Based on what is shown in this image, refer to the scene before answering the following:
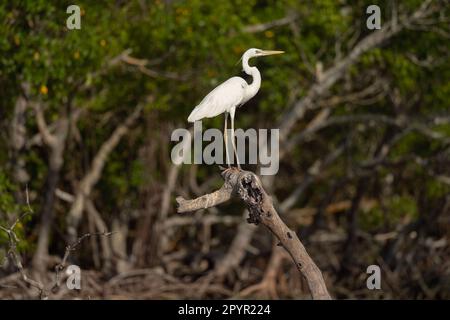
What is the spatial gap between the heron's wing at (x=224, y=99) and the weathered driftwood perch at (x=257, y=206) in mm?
556

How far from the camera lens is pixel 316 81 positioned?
15.4 m

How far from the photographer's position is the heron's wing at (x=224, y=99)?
31.1 feet

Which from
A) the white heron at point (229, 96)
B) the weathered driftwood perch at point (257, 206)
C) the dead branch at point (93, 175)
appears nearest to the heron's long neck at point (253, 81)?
the white heron at point (229, 96)

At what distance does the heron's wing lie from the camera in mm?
9484

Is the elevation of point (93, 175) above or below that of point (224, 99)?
below

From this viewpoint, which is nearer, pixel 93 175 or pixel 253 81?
pixel 253 81

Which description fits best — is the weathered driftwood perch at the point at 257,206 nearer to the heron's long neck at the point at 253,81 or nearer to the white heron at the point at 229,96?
the white heron at the point at 229,96

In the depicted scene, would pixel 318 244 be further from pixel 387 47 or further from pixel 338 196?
pixel 387 47

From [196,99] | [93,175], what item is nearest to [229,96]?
[196,99]

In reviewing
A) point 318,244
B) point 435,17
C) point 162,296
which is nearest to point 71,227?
point 162,296

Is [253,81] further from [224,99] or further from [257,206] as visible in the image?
[257,206]

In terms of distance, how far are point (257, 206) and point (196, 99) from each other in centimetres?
651

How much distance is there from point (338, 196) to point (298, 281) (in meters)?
4.13

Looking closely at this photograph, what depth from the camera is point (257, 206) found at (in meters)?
9.40
